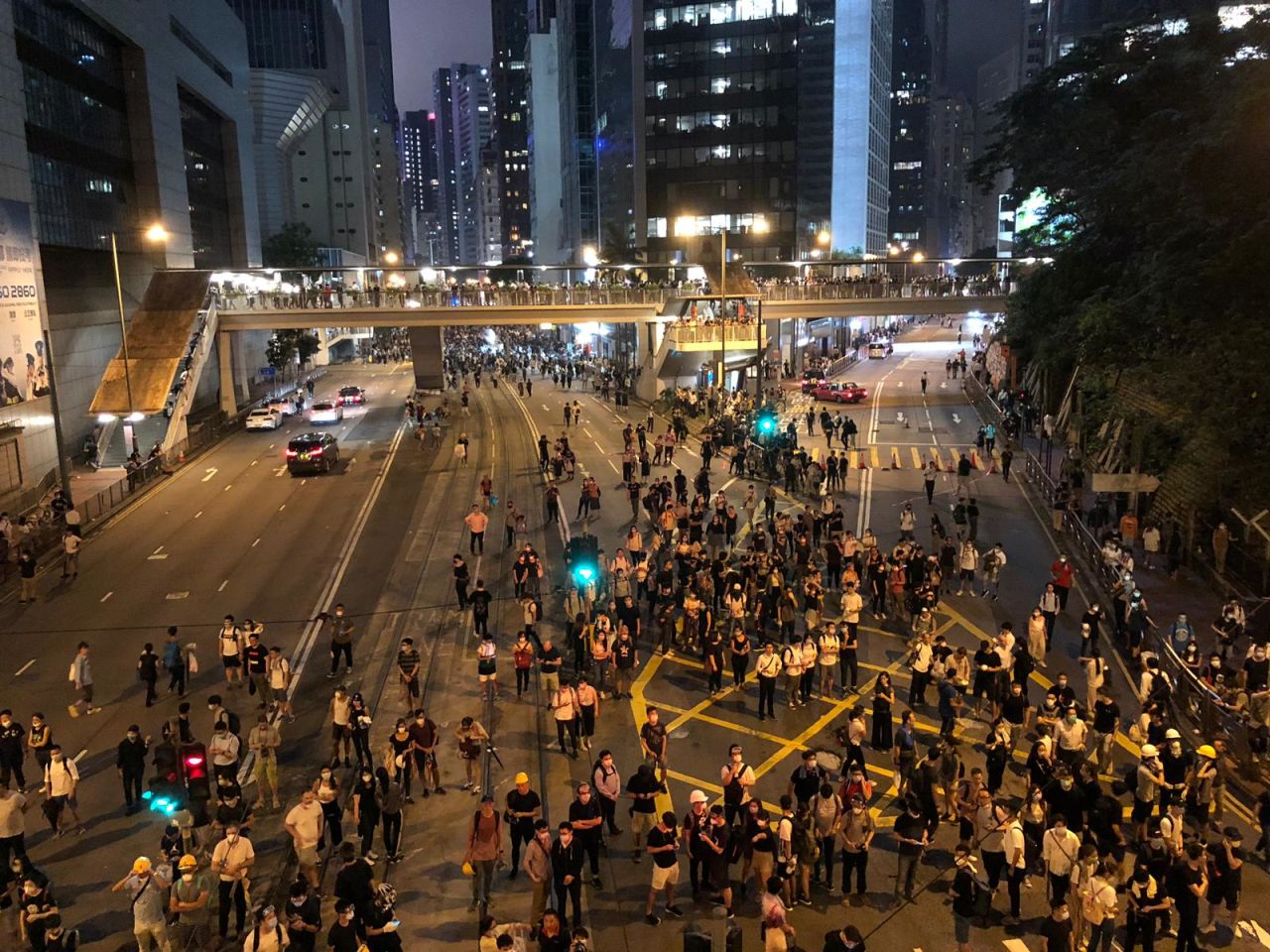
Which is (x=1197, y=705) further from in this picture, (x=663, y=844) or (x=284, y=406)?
(x=284, y=406)

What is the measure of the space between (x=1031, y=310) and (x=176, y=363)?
121 feet

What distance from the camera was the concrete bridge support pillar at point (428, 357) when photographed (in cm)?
6712

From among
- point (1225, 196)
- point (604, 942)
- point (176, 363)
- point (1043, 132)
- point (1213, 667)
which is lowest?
point (604, 942)

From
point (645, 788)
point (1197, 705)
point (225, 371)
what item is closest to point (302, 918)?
point (645, 788)

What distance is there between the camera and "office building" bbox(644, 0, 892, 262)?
302 feet

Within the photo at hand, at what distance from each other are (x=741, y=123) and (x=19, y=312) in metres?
73.2

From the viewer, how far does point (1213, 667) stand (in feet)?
49.1

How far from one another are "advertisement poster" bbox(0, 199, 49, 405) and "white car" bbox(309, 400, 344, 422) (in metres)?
18.5

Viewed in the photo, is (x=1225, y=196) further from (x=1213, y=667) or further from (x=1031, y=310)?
(x=1031, y=310)

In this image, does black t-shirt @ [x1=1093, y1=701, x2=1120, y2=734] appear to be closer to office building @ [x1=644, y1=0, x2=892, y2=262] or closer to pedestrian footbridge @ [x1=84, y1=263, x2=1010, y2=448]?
pedestrian footbridge @ [x1=84, y1=263, x2=1010, y2=448]

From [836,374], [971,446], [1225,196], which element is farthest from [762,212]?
[1225,196]

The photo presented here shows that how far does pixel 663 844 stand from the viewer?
1023 cm

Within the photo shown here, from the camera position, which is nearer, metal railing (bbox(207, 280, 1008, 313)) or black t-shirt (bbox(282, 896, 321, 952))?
black t-shirt (bbox(282, 896, 321, 952))

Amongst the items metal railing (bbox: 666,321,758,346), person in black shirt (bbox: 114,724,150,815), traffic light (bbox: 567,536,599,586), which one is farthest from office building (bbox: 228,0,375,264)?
person in black shirt (bbox: 114,724,150,815)
